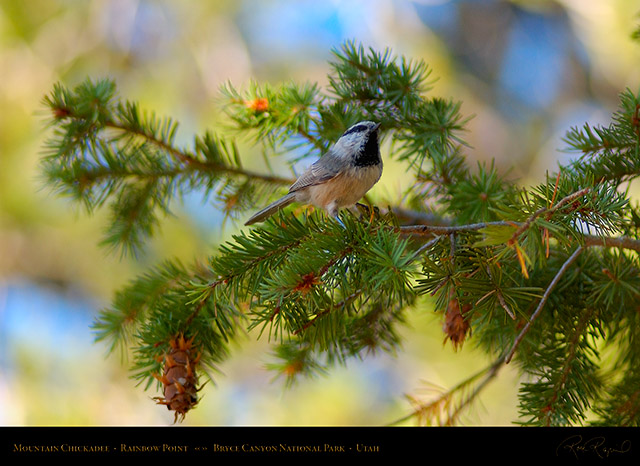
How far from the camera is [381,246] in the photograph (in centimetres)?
98

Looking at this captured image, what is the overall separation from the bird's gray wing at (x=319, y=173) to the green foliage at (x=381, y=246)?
0.06 m

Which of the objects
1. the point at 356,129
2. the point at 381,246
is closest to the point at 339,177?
the point at 356,129

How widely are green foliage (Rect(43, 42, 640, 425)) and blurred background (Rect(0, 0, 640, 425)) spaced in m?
1.06

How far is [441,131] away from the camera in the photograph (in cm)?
138

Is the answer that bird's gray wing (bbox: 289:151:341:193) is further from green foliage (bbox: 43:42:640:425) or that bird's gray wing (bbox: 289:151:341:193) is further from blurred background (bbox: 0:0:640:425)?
blurred background (bbox: 0:0:640:425)

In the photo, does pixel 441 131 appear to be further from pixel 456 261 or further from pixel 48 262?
pixel 48 262

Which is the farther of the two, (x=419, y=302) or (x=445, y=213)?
(x=419, y=302)

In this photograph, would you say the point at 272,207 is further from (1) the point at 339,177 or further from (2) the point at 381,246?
(2) the point at 381,246

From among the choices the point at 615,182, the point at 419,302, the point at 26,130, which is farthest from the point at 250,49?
the point at 615,182

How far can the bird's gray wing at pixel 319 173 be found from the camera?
162 cm

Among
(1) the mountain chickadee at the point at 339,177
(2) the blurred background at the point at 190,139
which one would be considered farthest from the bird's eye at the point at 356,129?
(2) the blurred background at the point at 190,139

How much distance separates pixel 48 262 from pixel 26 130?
91cm

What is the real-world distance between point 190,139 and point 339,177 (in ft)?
4.70

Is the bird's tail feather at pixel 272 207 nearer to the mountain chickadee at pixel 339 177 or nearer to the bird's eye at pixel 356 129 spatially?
the mountain chickadee at pixel 339 177
